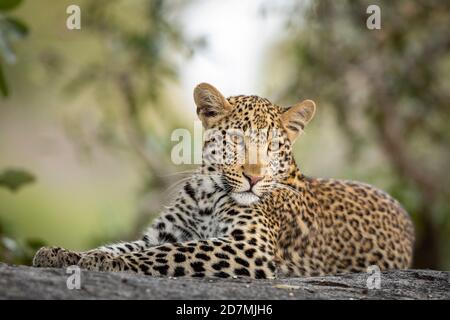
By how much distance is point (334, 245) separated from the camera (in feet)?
35.7

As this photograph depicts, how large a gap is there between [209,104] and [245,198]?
4.22ft

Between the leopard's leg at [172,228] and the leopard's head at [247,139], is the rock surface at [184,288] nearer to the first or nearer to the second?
the leopard's head at [247,139]

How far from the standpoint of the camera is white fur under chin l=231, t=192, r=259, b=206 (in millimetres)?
9852

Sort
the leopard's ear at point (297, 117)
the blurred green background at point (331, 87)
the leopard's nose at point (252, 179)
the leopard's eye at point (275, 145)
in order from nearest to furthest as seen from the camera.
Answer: the leopard's nose at point (252, 179), the leopard's eye at point (275, 145), the leopard's ear at point (297, 117), the blurred green background at point (331, 87)

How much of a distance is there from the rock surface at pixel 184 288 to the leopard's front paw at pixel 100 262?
0.70 metres

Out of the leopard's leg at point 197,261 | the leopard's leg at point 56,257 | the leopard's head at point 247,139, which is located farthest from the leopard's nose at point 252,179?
the leopard's leg at point 56,257

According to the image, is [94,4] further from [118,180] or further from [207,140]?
[118,180]

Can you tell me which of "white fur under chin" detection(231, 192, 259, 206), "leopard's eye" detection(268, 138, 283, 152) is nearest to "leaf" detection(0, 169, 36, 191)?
"white fur under chin" detection(231, 192, 259, 206)

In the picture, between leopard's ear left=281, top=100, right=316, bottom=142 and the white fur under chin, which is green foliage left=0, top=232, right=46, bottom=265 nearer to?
the white fur under chin

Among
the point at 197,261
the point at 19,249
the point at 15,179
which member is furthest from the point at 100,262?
the point at 19,249

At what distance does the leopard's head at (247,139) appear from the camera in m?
9.84

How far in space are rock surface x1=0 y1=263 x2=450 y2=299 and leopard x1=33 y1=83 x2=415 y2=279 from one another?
0.57 meters

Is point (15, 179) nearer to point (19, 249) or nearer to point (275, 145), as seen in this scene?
point (19, 249)
